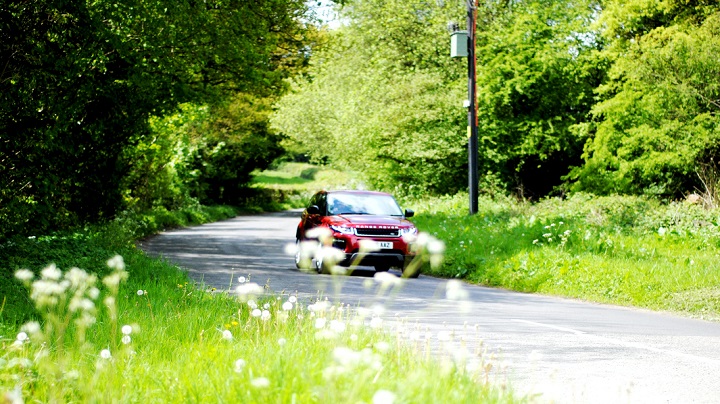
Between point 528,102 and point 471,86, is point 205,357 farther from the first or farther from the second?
point 528,102

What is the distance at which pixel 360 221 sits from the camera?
17.4 m

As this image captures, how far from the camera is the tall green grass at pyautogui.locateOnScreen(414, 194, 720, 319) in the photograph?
44.5 ft

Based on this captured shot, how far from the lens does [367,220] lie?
1753 cm

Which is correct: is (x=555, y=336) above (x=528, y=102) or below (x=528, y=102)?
below

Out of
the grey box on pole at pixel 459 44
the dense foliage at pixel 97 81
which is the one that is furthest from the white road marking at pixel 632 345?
the grey box on pole at pixel 459 44

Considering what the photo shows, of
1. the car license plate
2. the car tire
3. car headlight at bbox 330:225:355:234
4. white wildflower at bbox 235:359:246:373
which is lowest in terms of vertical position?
the car tire

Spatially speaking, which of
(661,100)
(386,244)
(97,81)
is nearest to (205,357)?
(386,244)

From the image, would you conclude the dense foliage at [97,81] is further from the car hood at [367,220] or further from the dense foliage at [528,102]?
the dense foliage at [528,102]

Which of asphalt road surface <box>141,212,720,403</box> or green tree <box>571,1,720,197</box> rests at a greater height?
green tree <box>571,1,720,197</box>

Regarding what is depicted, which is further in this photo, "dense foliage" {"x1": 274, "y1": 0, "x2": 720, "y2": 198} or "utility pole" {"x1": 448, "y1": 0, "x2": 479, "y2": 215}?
"dense foliage" {"x1": 274, "y1": 0, "x2": 720, "y2": 198}

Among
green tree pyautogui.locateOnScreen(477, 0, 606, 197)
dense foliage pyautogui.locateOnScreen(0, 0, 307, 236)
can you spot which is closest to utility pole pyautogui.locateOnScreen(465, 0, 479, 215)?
dense foliage pyautogui.locateOnScreen(0, 0, 307, 236)

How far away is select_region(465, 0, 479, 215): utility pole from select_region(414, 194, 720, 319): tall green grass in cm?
85

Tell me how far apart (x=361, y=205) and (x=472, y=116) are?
20.7ft

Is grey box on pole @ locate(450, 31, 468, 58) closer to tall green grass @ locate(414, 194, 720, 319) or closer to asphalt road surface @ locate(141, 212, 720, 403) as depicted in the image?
tall green grass @ locate(414, 194, 720, 319)
